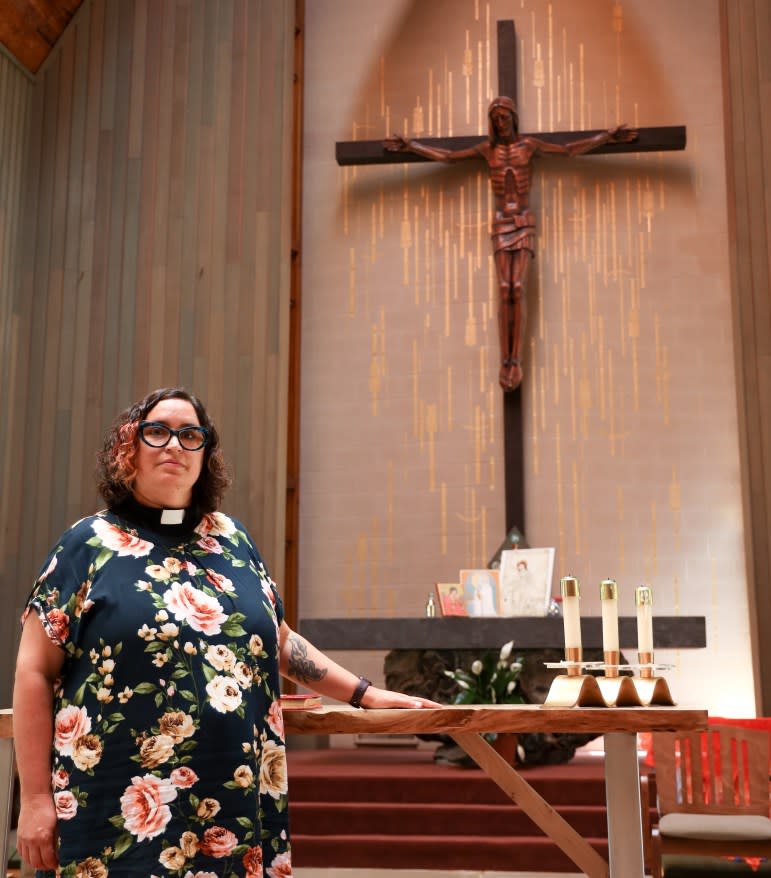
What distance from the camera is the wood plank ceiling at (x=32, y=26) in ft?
21.1

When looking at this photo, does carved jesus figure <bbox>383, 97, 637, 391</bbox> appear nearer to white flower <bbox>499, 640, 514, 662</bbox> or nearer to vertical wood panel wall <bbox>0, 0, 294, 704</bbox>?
vertical wood panel wall <bbox>0, 0, 294, 704</bbox>

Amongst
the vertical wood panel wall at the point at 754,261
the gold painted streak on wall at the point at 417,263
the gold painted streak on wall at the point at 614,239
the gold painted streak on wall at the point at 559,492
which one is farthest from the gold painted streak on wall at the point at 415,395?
the vertical wood panel wall at the point at 754,261

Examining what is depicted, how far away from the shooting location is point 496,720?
1.98 metres

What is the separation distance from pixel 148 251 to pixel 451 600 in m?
2.88

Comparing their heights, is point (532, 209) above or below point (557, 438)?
above

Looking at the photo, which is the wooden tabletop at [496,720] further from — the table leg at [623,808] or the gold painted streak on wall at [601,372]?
the gold painted streak on wall at [601,372]

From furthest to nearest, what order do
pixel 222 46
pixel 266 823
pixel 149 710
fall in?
pixel 222 46 < pixel 266 823 < pixel 149 710

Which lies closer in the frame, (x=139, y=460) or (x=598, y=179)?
(x=139, y=460)

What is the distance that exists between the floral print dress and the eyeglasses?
0.50 feet

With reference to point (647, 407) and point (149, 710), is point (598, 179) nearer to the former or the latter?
point (647, 407)

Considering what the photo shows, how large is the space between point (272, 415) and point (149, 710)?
15.4 ft

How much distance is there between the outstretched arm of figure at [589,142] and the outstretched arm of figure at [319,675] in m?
5.13

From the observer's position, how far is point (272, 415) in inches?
254

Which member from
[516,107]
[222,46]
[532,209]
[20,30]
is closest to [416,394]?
[532,209]
